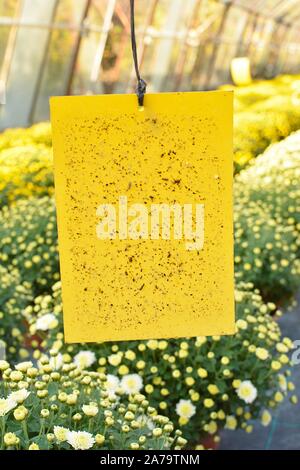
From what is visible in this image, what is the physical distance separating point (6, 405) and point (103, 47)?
376 inches

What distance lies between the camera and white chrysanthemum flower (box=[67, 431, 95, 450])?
4.79 ft

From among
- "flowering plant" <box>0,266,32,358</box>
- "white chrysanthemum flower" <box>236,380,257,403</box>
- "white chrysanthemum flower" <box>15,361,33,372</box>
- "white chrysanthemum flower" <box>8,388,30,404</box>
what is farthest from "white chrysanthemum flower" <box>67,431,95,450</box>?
"flowering plant" <box>0,266,32,358</box>

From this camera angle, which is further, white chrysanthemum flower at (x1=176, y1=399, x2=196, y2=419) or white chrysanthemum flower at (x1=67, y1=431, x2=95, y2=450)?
white chrysanthemum flower at (x1=176, y1=399, x2=196, y2=419)

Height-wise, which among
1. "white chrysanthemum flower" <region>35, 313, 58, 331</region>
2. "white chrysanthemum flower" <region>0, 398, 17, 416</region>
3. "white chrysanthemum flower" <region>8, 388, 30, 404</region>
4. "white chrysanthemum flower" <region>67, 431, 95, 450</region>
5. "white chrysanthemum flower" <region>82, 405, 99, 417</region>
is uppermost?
"white chrysanthemum flower" <region>35, 313, 58, 331</region>

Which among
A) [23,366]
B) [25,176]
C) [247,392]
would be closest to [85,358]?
[247,392]

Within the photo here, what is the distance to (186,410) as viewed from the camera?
2.38 meters

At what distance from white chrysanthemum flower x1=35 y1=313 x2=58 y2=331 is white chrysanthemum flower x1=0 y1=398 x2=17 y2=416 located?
44.6 inches

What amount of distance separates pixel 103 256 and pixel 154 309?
0.13m

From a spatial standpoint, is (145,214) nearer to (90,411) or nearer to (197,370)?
(90,411)

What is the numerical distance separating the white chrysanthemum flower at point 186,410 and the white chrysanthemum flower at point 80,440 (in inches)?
36.9

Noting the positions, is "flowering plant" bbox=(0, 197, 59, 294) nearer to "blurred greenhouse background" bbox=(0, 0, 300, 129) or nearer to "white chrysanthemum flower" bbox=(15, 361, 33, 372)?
"white chrysanthemum flower" bbox=(15, 361, 33, 372)

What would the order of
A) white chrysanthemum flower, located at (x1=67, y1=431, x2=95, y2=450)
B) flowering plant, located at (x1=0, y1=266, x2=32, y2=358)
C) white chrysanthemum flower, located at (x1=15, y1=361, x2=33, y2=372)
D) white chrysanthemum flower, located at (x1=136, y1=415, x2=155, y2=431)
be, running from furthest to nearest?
flowering plant, located at (x1=0, y1=266, x2=32, y2=358), white chrysanthemum flower, located at (x1=136, y1=415, x2=155, y2=431), white chrysanthemum flower, located at (x1=15, y1=361, x2=33, y2=372), white chrysanthemum flower, located at (x1=67, y1=431, x2=95, y2=450)
